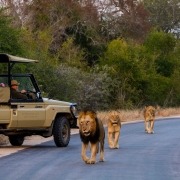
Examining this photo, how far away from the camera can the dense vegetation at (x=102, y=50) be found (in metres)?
43.4

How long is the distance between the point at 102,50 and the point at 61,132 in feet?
115

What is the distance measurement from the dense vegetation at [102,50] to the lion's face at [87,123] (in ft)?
70.8

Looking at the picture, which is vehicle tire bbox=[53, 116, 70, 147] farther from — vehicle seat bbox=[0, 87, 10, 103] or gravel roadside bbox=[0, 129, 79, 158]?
vehicle seat bbox=[0, 87, 10, 103]

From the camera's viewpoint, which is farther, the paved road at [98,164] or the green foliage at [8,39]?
the green foliage at [8,39]

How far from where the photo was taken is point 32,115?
19672 mm

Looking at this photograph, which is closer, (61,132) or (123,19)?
(61,132)

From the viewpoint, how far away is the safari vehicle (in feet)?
63.9

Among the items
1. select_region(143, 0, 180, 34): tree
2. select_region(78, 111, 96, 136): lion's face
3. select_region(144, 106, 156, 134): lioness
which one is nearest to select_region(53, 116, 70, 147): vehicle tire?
select_region(78, 111, 96, 136): lion's face

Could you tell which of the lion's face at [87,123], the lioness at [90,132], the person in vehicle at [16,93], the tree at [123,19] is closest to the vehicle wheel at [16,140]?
the person in vehicle at [16,93]

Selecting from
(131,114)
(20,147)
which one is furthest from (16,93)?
(131,114)

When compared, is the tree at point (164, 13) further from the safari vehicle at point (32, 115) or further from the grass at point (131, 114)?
the safari vehicle at point (32, 115)

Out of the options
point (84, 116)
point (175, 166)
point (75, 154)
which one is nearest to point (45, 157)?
point (75, 154)

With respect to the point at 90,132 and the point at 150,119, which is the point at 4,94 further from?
the point at 150,119

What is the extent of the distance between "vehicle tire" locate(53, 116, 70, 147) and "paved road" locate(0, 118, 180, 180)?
0.23 metres
